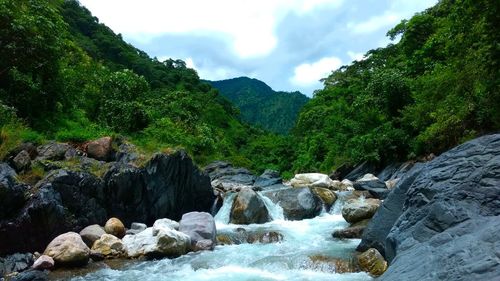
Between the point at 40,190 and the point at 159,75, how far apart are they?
56.7 meters

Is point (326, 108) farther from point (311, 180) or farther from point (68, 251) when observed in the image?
point (68, 251)

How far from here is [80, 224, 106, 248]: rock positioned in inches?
501

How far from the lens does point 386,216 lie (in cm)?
1097

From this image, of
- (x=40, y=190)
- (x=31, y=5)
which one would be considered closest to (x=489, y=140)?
(x=40, y=190)

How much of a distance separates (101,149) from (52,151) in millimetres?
2032

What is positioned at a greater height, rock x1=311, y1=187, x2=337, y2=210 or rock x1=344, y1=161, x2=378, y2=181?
rock x1=344, y1=161, x2=378, y2=181

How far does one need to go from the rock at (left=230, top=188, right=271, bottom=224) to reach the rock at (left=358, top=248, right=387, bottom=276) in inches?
345

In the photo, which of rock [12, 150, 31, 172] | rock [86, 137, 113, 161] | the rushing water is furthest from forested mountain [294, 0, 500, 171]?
rock [12, 150, 31, 172]

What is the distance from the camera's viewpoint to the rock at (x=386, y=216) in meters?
10.3

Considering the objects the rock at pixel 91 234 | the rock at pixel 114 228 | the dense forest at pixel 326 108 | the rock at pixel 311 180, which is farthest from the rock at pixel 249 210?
the rock at pixel 91 234

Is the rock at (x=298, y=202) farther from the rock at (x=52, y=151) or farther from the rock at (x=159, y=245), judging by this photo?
the rock at (x=52, y=151)

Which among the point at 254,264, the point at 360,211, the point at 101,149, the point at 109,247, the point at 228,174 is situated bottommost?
the point at 254,264

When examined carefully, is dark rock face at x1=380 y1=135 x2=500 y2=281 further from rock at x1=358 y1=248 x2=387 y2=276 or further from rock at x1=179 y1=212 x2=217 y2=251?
rock at x1=179 y1=212 x2=217 y2=251

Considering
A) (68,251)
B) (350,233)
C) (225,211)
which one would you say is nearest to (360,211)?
(350,233)
